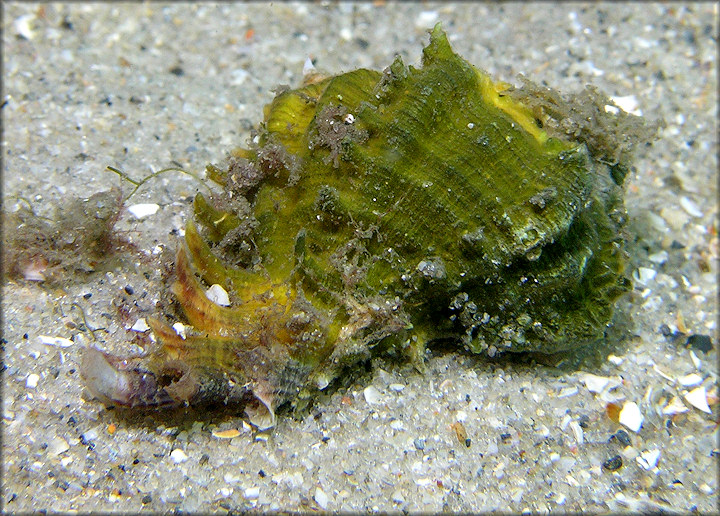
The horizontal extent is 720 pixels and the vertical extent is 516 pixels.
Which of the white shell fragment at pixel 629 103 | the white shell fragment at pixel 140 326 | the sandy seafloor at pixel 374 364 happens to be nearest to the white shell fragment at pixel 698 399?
the sandy seafloor at pixel 374 364

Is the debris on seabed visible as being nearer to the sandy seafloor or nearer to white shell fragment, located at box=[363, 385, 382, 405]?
the sandy seafloor

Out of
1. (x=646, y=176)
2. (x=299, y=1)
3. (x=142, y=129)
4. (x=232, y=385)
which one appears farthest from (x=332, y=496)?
A: (x=299, y=1)

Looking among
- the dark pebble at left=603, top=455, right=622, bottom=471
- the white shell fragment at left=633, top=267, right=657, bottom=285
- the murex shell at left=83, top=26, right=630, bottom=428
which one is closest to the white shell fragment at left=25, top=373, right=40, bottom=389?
the murex shell at left=83, top=26, right=630, bottom=428

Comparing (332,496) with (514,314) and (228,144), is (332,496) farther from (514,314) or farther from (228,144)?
(228,144)

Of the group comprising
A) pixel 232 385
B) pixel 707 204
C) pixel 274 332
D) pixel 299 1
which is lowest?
pixel 232 385

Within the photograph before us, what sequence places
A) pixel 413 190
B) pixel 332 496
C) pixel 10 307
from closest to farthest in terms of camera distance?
1. pixel 332 496
2. pixel 413 190
3. pixel 10 307

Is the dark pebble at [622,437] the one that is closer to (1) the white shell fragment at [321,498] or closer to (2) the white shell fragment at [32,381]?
(1) the white shell fragment at [321,498]
